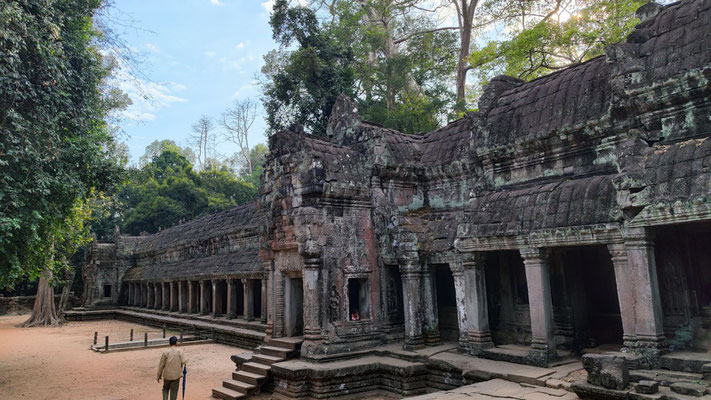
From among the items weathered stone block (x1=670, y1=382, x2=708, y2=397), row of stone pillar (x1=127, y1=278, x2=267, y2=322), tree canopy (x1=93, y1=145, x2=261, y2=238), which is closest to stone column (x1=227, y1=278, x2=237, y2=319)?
row of stone pillar (x1=127, y1=278, x2=267, y2=322)

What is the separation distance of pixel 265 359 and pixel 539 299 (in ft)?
19.2

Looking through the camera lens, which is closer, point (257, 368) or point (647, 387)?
point (647, 387)

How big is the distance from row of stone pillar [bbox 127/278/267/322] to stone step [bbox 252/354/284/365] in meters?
6.17

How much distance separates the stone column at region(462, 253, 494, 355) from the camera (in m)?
8.93

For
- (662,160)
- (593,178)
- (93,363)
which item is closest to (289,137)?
(593,178)

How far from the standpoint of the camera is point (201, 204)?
40.5 metres

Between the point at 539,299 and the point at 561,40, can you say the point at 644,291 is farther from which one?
the point at 561,40

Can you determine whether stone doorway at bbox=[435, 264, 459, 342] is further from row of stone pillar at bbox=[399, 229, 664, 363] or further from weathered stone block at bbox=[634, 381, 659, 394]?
weathered stone block at bbox=[634, 381, 659, 394]

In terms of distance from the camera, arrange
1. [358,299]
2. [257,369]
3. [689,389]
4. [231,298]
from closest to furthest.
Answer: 1. [689,389]
2. [257,369]
3. [358,299]
4. [231,298]

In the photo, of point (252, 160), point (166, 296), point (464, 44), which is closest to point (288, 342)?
point (464, 44)

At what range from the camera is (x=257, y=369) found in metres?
9.95

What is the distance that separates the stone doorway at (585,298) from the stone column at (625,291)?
1803 mm

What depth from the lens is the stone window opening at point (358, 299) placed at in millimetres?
10531

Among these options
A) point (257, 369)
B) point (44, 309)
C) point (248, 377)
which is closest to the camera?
point (248, 377)
